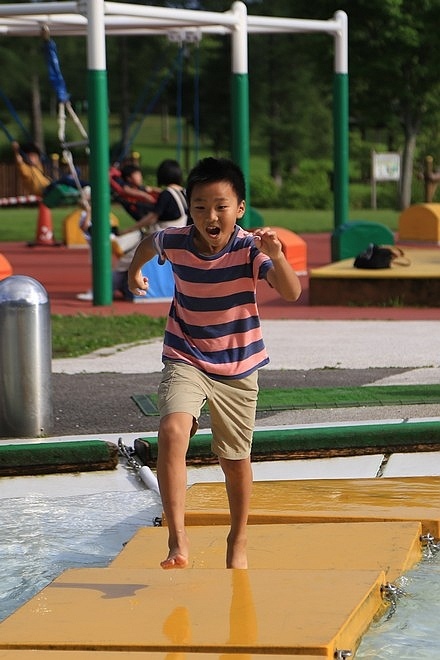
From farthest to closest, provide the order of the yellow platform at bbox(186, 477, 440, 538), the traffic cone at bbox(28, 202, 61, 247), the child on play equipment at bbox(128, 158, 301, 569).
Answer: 1. the traffic cone at bbox(28, 202, 61, 247)
2. the yellow platform at bbox(186, 477, 440, 538)
3. the child on play equipment at bbox(128, 158, 301, 569)

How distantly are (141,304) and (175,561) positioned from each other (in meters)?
10.8

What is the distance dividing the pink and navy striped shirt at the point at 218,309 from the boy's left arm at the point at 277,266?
0.10m

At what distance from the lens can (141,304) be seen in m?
15.3

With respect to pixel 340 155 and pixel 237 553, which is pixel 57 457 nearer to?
pixel 237 553

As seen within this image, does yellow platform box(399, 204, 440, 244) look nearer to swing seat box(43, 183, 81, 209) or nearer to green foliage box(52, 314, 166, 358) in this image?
swing seat box(43, 183, 81, 209)

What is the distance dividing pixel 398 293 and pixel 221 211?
10.5 metres

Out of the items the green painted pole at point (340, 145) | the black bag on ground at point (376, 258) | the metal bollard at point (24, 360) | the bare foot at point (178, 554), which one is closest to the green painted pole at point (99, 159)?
the black bag on ground at point (376, 258)

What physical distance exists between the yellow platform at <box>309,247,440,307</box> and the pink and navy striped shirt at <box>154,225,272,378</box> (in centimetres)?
1015

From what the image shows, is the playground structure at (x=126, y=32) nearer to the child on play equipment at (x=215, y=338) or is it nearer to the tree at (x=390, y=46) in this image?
the child on play equipment at (x=215, y=338)

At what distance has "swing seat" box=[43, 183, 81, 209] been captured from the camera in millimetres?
21797

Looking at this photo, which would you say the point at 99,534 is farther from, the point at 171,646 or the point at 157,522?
the point at 171,646

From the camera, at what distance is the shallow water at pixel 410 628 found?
4.25m

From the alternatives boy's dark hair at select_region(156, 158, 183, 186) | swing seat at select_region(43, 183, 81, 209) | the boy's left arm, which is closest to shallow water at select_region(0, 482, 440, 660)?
the boy's left arm

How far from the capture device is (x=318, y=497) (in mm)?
5977
